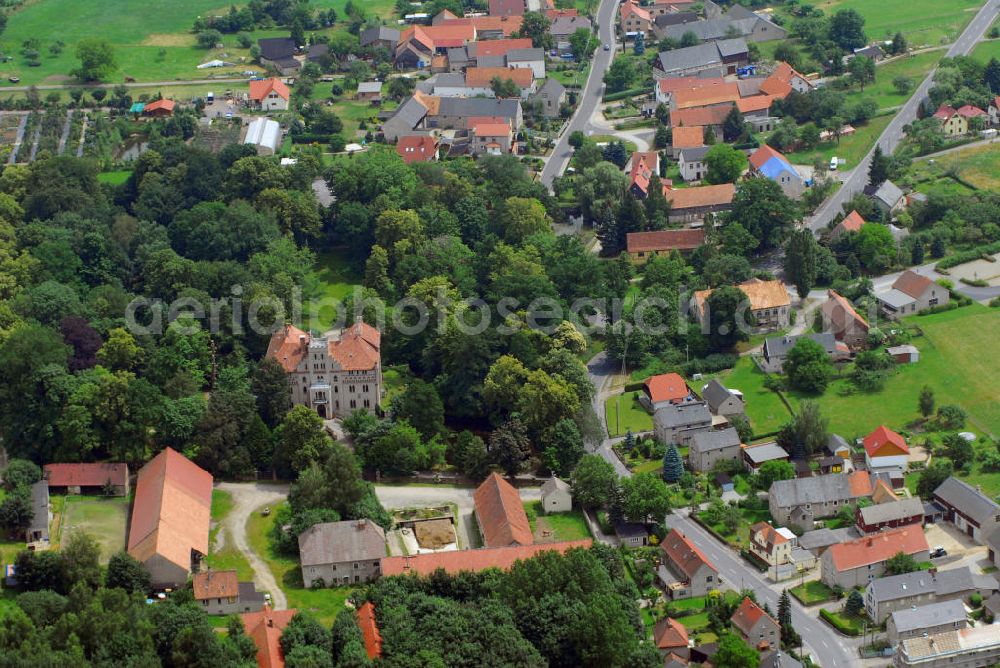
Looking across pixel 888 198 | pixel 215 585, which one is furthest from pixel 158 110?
pixel 215 585

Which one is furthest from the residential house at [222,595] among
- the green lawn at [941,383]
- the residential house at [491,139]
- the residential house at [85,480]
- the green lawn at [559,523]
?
the residential house at [491,139]

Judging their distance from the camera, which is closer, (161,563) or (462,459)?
(161,563)

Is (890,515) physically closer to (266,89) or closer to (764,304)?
(764,304)

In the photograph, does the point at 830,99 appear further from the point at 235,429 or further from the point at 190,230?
the point at 235,429

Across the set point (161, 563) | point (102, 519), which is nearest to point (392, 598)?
point (161, 563)

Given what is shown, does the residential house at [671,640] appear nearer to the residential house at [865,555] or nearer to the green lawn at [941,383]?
the residential house at [865,555]

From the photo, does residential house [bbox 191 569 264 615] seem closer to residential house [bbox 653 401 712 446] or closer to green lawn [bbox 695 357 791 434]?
residential house [bbox 653 401 712 446]
